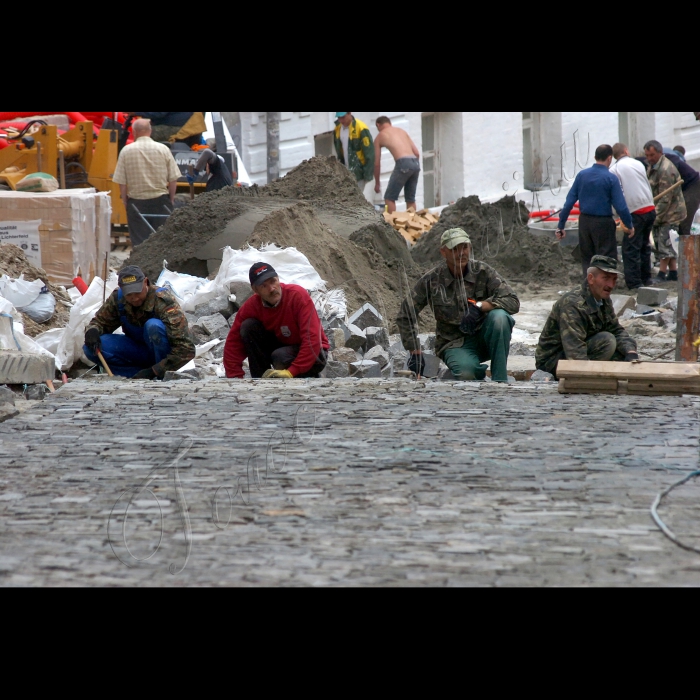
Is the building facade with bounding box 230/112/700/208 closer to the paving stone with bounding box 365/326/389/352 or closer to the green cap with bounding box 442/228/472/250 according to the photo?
the paving stone with bounding box 365/326/389/352

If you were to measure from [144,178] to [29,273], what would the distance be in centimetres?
405

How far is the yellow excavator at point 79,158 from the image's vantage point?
49.8 feet

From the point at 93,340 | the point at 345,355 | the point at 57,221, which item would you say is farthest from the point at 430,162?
the point at 93,340

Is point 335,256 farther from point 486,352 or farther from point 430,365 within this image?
point 486,352

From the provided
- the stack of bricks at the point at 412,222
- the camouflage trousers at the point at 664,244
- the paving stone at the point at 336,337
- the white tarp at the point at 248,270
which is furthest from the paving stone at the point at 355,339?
the stack of bricks at the point at 412,222

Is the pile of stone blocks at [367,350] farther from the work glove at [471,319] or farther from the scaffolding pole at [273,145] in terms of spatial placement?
the scaffolding pole at [273,145]

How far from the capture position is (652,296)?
1227cm

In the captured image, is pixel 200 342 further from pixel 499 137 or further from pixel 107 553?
pixel 499 137

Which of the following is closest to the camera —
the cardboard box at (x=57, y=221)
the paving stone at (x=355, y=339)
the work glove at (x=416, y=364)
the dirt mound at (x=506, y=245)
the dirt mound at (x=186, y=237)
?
the work glove at (x=416, y=364)

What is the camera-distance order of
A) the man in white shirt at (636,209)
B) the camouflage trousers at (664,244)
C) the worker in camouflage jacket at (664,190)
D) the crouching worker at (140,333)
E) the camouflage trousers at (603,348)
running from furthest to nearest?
the camouflage trousers at (664,244) → the worker in camouflage jacket at (664,190) → the man in white shirt at (636,209) → the crouching worker at (140,333) → the camouflage trousers at (603,348)

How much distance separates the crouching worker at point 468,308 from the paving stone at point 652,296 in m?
4.76

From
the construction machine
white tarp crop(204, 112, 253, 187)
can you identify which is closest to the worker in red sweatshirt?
the construction machine

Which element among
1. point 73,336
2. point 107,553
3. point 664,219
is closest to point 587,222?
point 664,219

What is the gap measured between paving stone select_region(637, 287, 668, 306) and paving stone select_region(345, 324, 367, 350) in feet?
14.4
